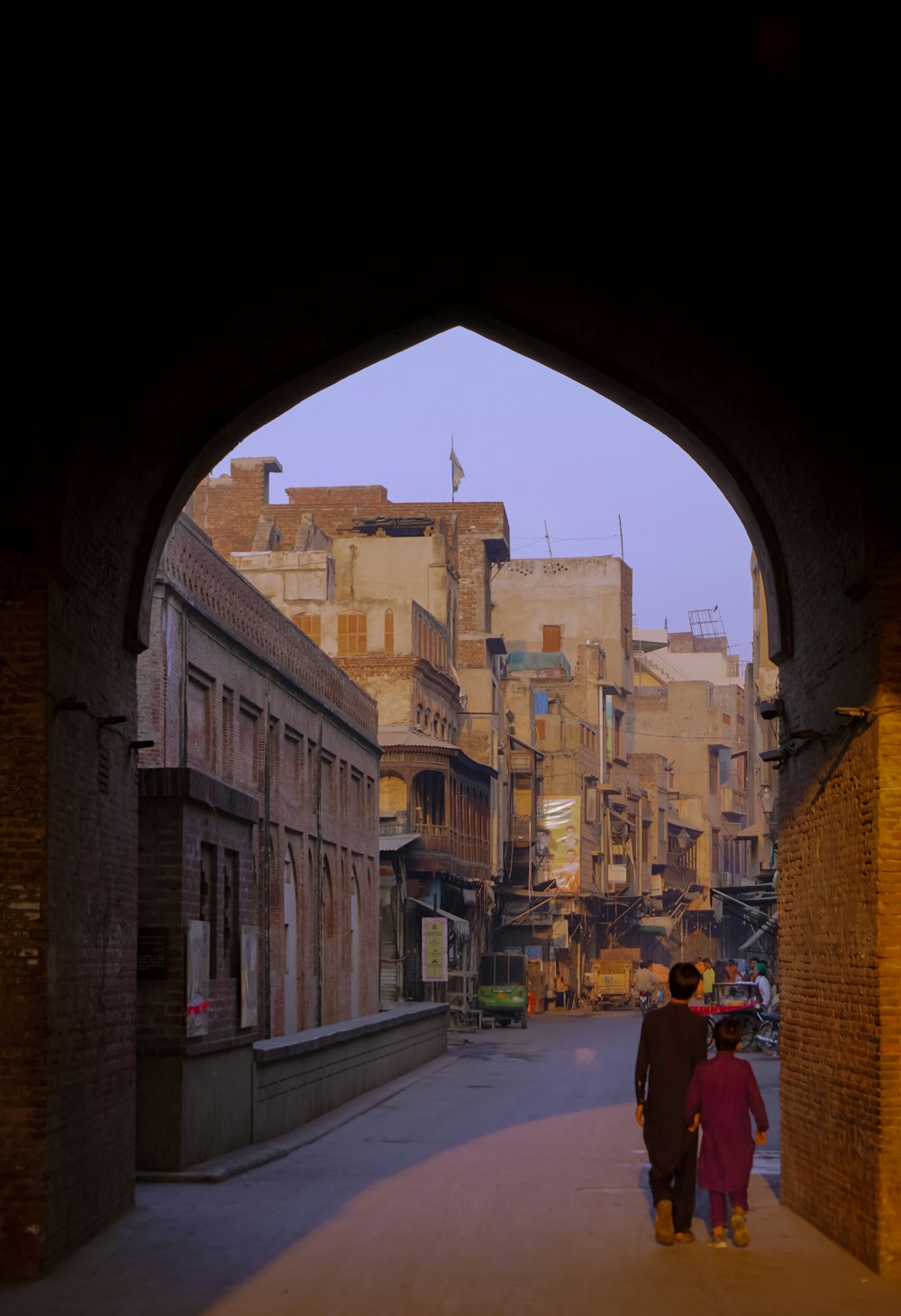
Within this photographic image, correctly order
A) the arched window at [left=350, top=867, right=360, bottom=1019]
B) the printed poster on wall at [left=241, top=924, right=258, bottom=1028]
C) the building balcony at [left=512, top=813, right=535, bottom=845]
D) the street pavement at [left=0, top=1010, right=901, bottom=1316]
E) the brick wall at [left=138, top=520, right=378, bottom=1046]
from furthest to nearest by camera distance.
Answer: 1. the building balcony at [left=512, top=813, right=535, bottom=845]
2. the arched window at [left=350, top=867, right=360, bottom=1019]
3. the brick wall at [left=138, top=520, right=378, bottom=1046]
4. the printed poster on wall at [left=241, top=924, right=258, bottom=1028]
5. the street pavement at [left=0, top=1010, right=901, bottom=1316]

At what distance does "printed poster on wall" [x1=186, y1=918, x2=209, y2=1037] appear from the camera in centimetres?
1523

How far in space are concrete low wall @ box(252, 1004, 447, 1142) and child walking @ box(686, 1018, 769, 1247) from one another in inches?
299

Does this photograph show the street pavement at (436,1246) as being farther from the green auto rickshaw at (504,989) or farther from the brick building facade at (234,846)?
the green auto rickshaw at (504,989)

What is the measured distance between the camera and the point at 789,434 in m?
12.4

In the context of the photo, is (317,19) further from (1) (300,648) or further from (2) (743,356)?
A: (1) (300,648)

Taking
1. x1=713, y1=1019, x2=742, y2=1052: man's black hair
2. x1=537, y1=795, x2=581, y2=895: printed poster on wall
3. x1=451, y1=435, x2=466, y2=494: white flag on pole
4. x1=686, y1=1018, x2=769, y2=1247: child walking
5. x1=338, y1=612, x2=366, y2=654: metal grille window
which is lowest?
x1=686, y1=1018, x2=769, y2=1247: child walking

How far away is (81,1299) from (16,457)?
4675 mm

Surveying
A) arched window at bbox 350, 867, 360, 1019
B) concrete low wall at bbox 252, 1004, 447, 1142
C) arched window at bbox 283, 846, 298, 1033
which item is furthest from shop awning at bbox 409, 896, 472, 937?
concrete low wall at bbox 252, 1004, 447, 1142

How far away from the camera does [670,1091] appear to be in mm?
10992

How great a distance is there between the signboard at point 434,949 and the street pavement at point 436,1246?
24.4 m

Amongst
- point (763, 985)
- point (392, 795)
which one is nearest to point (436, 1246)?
point (763, 985)

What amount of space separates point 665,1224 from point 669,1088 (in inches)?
35.4

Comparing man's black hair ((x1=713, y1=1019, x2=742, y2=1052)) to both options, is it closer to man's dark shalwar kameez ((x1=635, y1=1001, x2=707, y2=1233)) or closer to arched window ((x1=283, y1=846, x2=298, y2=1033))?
man's dark shalwar kameez ((x1=635, y1=1001, x2=707, y2=1233))

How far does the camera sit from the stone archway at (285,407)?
1076cm
